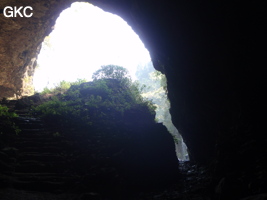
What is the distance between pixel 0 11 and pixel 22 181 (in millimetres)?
10047

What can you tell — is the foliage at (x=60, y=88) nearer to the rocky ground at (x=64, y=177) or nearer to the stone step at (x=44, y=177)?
the rocky ground at (x=64, y=177)

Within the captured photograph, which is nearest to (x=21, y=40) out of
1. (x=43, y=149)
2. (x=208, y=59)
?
(x=43, y=149)

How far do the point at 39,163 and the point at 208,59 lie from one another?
24.8 feet

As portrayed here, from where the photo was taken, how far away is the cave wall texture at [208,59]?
18.9 feet

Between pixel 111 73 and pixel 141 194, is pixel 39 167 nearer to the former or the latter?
pixel 141 194

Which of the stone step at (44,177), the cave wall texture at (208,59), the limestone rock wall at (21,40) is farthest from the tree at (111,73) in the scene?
the stone step at (44,177)

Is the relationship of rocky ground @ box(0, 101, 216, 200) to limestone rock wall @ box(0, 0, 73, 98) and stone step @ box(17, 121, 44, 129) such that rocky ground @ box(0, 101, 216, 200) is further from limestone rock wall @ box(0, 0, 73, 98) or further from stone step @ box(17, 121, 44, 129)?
limestone rock wall @ box(0, 0, 73, 98)

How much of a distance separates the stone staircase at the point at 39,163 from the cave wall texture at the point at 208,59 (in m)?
5.23

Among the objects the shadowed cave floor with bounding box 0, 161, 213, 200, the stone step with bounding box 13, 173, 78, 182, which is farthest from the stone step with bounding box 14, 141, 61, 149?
the shadowed cave floor with bounding box 0, 161, 213, 200

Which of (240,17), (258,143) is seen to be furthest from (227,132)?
(240,17)

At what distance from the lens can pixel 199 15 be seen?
6930mm

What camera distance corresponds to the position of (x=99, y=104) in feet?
38.2

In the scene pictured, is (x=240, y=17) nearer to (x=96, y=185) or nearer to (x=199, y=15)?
(x=199, y=15)

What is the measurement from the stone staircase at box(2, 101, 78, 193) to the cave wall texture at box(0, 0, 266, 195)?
523 centimetres
